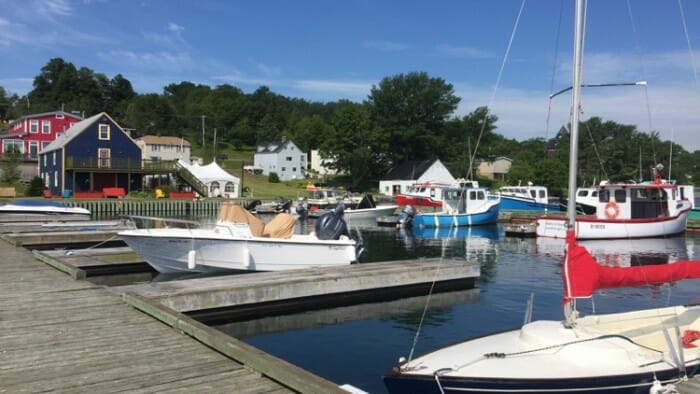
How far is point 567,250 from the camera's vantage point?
6754 millimetres

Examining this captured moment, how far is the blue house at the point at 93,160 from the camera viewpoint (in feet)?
175

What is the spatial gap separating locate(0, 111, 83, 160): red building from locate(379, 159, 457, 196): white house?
45317 mm

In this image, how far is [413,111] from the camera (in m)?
91.6

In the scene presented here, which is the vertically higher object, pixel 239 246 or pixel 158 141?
pixel 158 141

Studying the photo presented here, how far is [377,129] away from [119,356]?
3112 inches

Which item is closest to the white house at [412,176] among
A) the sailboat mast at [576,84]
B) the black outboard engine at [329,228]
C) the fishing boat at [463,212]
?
the fishing boat at [463,212]

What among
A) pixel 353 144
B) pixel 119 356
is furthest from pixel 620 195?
pixel 353 144

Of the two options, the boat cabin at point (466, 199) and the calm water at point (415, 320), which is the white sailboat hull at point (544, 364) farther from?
the boat cabin at point (466, 199)

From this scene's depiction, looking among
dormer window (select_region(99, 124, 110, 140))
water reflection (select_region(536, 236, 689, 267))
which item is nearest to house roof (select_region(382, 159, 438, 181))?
dormer window (select_region(99, 124, 110, 140))

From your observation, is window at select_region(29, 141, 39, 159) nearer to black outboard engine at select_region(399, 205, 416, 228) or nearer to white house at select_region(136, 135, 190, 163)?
white house at select_region(136, 135, 190, 163)

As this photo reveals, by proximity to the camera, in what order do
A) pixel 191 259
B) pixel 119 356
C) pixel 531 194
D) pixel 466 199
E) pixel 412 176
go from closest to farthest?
pixel 119 356 → pixel 191 259 → pixel 466 199 → pixel 531 194 → pixel 412 176

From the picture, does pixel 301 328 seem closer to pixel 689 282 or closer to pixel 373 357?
pixel 373 357

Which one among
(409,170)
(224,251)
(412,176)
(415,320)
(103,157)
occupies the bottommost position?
(415,320)

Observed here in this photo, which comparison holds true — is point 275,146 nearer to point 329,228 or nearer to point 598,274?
point 329,228
